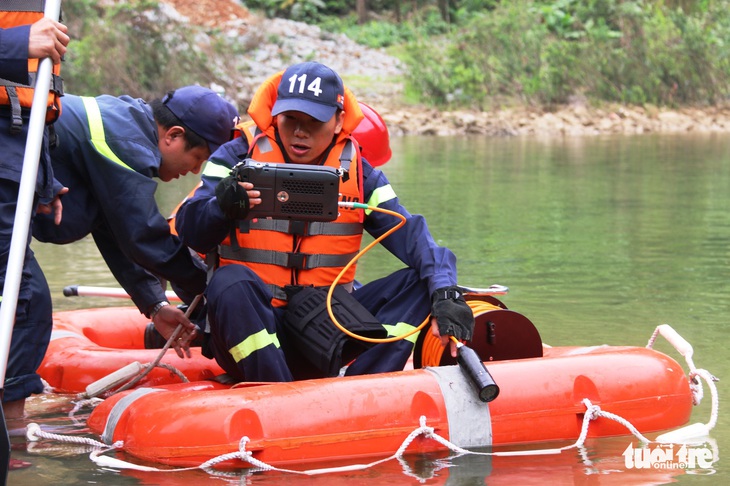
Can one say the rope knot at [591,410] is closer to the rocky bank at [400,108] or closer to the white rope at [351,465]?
the white rope at [351,465]

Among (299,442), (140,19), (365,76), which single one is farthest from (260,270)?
(365,76)

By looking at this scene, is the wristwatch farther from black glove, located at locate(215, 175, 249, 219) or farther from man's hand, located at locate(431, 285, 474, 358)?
man's hand, located at locate(431, 285, 474, 358)

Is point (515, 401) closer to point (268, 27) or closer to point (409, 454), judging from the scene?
point (409, 454)

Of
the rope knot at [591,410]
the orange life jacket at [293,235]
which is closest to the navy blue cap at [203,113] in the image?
the orange life jacket at [293,235]

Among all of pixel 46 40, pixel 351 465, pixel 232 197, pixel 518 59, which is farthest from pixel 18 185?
pixel 518 59

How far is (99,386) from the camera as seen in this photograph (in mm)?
4410

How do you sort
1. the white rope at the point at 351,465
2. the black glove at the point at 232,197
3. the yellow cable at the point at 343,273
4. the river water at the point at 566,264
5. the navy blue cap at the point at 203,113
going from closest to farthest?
1. the white rope at the point at 351,465
2. the river water at the point at 566,264
3. the black glove at the point at 232,197
4. the yellow cable at the point at 343,273
5. the navy blue cap at the point at 203,113

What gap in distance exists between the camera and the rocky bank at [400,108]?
20.6m

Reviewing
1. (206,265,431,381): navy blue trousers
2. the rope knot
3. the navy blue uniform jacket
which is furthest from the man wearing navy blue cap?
the rope knot

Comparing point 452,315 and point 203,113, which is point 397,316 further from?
point 203,113

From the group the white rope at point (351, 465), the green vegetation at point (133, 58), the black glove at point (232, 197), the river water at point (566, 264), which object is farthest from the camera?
the green vegetation at point (133, 58)

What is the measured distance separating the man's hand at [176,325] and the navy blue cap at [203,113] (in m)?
0.65

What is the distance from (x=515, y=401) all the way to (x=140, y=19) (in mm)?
17600

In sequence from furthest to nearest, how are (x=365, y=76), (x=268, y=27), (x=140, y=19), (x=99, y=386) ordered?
(x=268, y=27) → (x=365, y=76) → (x=140, y=19) → (x=99, y=386)
